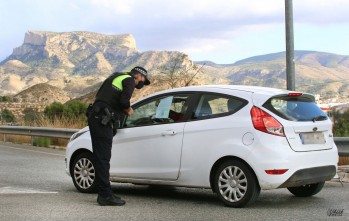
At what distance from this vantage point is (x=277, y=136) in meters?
7.14

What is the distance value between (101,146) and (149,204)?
1.03 metres

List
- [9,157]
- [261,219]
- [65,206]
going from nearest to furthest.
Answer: [261,219] < [65,206] < [9,157]

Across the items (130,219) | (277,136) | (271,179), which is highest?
(277,136)

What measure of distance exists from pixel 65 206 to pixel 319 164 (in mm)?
3365

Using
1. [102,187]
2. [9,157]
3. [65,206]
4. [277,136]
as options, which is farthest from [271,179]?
[9,157]

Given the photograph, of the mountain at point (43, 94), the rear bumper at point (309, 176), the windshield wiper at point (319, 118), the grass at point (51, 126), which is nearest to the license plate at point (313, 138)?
the windshield wiper at point (319, 118)

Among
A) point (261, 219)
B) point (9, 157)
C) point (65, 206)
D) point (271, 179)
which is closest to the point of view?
point (261, 219)

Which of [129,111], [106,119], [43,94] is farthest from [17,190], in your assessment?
[43,94]

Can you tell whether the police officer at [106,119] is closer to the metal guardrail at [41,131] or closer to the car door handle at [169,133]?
the car door handle at [169,133]

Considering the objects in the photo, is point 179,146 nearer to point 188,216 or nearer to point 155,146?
point 155,146

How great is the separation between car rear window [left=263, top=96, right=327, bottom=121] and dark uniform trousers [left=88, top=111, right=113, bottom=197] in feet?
7.01

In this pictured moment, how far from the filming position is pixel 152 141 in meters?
8.11

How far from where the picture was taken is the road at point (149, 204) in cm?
690

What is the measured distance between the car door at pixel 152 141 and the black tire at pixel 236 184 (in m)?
0.73
